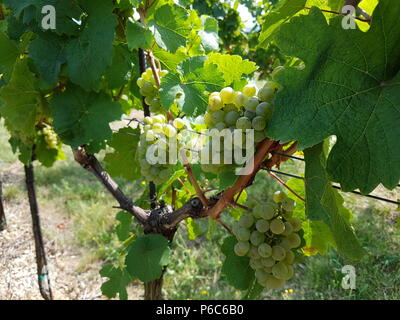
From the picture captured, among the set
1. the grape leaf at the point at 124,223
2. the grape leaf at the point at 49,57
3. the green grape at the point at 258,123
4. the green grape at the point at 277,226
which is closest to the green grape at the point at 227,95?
the green grape at the point at 258,123

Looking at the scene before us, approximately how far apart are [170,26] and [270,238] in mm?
680

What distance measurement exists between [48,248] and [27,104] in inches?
89.8

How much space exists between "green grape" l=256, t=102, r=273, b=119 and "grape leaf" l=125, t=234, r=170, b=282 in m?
0.61

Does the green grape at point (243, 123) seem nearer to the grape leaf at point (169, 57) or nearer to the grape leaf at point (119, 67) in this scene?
the grape leaf at point (169, 57)

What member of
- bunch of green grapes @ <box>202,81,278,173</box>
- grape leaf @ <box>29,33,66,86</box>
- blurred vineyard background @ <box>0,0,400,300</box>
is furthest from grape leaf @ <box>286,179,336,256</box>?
grape leaf @ <box>29,33,66,86</box>

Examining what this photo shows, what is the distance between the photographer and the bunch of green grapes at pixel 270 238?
850mm

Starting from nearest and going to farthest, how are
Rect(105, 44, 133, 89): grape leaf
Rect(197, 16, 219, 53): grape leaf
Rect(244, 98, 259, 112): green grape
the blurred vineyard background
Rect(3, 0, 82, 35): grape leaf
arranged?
Rect(244, 98, 259, 112): green grape
Rect(3, 0, 82, 35): grape leaf
Rect(105, 44, 133, 89): grape leaf
Rect(197, 16, 219, 53): grape leaf
the blurred vineyard background

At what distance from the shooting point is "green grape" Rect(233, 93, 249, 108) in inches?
30.0

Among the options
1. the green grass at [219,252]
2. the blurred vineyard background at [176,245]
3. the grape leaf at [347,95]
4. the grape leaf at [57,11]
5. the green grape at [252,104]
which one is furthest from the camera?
the green grass at [219,252]

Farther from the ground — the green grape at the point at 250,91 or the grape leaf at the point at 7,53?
the grape leaf at the point at 7,53

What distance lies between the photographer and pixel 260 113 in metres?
0.70

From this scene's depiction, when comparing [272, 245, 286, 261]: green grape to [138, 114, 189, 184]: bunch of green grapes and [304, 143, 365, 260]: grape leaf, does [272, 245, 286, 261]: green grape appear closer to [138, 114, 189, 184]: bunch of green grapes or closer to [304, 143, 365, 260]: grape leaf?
[304, 143, 365, 260]: grape leaf

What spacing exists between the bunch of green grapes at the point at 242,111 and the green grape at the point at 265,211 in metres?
0.15
